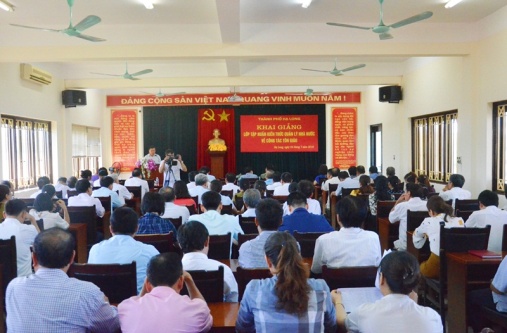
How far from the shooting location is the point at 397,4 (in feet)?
21.9

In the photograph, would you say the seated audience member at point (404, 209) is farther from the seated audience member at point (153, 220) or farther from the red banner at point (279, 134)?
the red banner at point (279, 134)

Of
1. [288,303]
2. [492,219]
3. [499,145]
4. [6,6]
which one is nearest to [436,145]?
[499,145]

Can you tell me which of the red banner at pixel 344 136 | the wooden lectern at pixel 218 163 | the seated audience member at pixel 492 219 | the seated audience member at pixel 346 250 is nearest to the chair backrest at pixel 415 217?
the seated audience member at pixel 492 219

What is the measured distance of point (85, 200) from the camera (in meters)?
5.66

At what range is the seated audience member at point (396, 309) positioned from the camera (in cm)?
176

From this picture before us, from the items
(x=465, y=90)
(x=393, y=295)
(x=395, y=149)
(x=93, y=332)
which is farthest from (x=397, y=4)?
(x=93, y=332)

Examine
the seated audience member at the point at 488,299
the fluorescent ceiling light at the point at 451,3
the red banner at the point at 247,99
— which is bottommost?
the seated audience member at the point at 488,299

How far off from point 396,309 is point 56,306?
1.34m

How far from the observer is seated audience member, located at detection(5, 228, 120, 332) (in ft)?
6.17

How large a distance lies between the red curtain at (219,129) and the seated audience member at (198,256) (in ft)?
38.2

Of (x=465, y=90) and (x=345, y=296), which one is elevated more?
(x=465, y=90)

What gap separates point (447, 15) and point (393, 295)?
21.2 ft

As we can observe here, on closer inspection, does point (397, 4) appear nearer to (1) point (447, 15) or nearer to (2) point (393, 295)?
(1) point (447, 15)

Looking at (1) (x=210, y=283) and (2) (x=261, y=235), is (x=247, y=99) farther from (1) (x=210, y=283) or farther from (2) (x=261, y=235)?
(1) (x=210, y=283)
